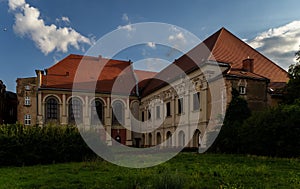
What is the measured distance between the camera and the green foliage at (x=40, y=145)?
56.3 ft

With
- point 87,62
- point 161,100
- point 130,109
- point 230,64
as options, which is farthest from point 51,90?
point 230,64

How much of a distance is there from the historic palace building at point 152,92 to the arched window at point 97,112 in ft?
0.48

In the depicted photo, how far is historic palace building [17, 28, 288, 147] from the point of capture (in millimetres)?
27312

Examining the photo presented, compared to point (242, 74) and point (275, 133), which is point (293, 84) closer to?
point (242, 74)

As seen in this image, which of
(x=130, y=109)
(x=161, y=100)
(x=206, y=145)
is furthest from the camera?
(x=130, y=109)

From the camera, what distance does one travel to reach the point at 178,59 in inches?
1548

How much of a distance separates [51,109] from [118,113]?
31.5ft

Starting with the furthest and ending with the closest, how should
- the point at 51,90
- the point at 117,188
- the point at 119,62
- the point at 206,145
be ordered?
the point at 119,62 < the point at 51,90 < the point at 206,145 < the point at 117,188

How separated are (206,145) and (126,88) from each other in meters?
26.7

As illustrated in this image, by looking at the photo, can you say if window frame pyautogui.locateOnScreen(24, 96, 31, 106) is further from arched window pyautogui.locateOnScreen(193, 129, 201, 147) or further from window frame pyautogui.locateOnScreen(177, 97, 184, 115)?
arched window pyautogui.locateOnScreen(193, 129, 201, 147)

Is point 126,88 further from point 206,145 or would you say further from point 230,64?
point 206,145

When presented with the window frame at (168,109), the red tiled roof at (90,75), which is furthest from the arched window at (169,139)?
the red tiled roof at (90,75)

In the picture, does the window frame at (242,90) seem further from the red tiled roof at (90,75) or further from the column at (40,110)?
the column at (40,110)

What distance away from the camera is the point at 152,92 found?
136 feet
